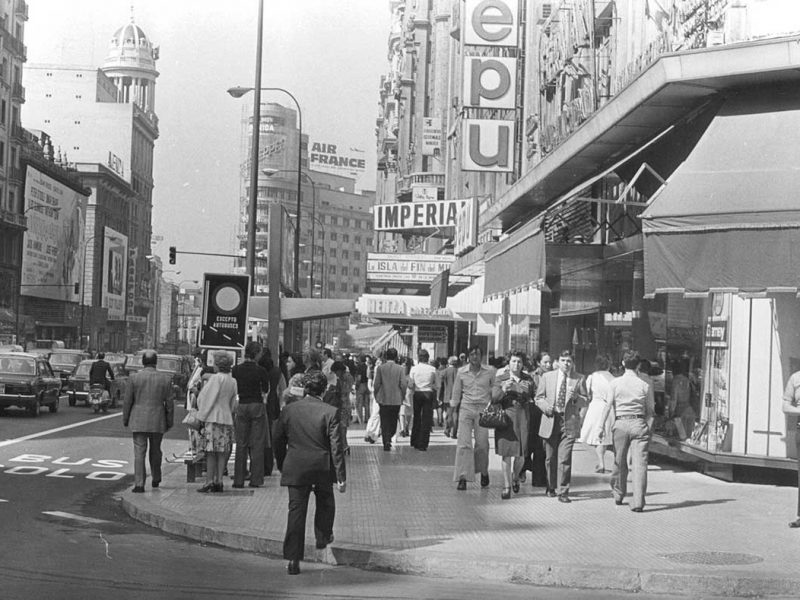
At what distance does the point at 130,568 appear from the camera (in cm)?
922

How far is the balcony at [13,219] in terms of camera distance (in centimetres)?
8725

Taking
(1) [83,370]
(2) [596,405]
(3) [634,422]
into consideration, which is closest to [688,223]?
(2) [596,405]

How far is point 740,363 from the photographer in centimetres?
1523

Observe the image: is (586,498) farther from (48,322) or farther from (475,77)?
(48,322)

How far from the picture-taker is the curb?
895cm

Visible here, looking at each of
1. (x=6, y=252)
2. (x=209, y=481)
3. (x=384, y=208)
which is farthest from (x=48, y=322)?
(x=209, y=481)

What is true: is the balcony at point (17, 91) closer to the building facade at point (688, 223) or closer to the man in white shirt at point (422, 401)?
the building facade at point (688, 223)

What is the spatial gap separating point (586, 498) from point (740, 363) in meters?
2.84

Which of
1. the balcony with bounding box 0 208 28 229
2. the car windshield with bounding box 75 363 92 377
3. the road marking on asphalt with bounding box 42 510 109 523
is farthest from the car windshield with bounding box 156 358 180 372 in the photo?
the balcony with bounding box 0 208 28 229

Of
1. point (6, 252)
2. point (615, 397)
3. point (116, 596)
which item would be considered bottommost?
point (116, 596)

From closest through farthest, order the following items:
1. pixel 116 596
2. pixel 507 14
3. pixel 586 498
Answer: pixel 116 596, pixel 586 498, pixel 507 14

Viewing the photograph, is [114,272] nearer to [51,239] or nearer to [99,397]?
[51,239]

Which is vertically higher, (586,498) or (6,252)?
(6,252)

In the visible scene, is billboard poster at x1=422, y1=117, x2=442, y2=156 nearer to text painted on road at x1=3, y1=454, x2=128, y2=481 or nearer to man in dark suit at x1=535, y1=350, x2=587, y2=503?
text painted on road at x1=3, y1=454, x2=128, y2=481
